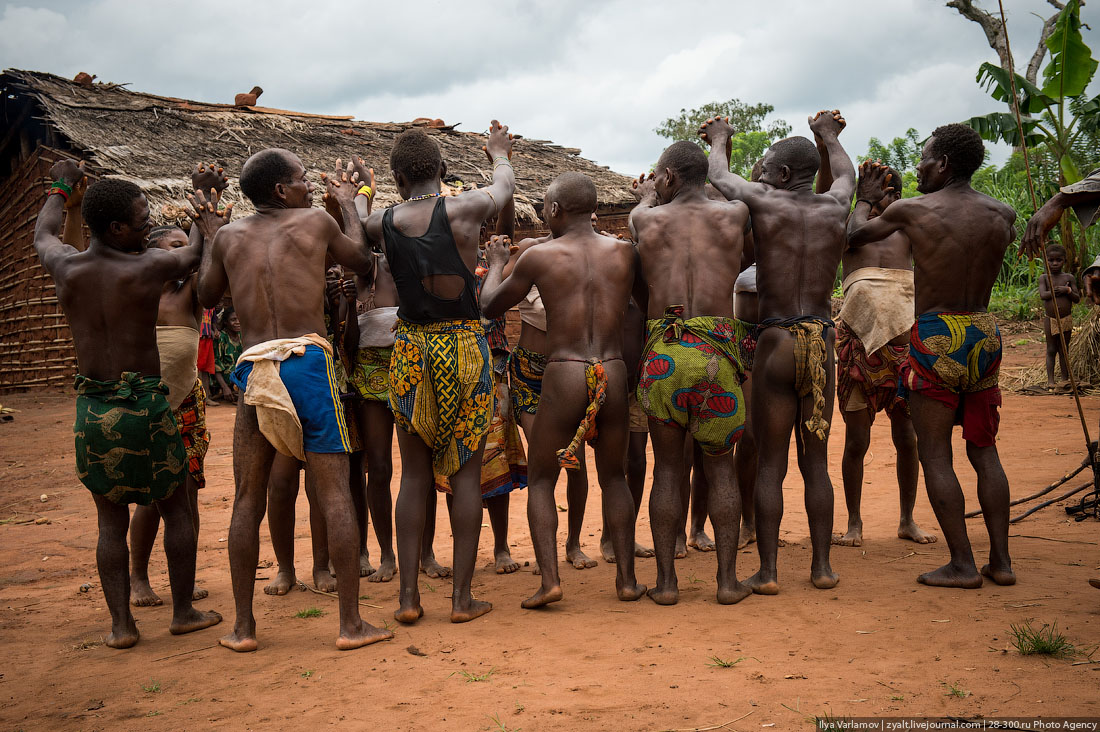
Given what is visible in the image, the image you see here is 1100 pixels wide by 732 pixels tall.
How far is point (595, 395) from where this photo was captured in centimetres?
408

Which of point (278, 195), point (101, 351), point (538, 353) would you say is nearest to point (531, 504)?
point (538, 353)

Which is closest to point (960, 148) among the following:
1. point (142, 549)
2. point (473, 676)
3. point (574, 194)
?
point (574, 194)

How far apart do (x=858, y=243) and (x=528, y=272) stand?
6.02ft

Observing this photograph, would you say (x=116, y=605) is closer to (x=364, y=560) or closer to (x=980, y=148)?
(x=364, y=560)

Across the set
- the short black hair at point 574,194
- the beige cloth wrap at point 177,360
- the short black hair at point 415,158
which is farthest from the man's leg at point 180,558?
the short black hair at point 574,194

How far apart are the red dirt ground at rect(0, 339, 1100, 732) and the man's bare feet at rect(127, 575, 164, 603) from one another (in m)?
0.15

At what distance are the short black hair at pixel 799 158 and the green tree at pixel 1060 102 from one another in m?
8.08

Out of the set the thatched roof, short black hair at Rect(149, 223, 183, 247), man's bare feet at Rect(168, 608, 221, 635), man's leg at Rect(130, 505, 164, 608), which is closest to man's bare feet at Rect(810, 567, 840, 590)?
man's bare feet at Rect(168, 608, 221, 635)

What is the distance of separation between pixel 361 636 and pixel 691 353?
203cm

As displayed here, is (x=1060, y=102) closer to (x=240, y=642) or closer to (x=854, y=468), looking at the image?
(x=854, y=468)

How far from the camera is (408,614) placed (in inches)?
156

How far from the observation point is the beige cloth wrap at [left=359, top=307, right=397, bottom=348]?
15.6ft

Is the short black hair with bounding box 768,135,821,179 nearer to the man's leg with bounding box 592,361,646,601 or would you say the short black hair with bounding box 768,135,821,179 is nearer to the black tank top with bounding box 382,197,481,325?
the man's leg with bounding box 592,361,646,601

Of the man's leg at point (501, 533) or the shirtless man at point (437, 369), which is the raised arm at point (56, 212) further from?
the man's leg at point (501, 533)
